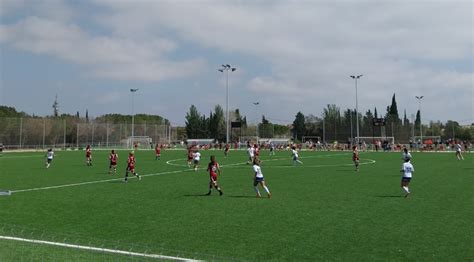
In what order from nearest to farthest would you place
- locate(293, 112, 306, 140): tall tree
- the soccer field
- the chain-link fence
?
the soccer field, the chain-link fence, locate(293, 112, 306, 140): tall tree

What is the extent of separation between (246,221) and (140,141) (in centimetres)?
8008

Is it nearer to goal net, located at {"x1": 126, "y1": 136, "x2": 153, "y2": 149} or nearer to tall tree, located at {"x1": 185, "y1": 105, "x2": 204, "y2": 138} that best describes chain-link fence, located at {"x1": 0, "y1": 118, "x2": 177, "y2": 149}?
goal net, located at {"x1": 126, "y1": 136, "x2": 153, "y2": 149}

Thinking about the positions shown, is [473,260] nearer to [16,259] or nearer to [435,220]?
[435,220]

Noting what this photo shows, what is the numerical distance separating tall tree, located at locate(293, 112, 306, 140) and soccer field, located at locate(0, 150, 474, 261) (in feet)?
319

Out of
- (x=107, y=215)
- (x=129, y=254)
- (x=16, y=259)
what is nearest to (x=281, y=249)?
(x=129, y=254)

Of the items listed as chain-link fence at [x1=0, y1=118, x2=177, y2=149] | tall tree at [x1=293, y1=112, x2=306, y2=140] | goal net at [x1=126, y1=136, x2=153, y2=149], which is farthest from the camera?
tall tree at [x1=293, y1=112, x2=306, y2=140]

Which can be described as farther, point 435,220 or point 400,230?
point 435,220

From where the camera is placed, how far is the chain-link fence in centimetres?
7750

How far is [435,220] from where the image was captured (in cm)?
1255

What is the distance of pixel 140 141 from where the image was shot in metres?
90.4

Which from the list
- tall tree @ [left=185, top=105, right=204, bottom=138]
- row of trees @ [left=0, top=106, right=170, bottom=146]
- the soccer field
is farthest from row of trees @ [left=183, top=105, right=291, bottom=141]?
the soccer field

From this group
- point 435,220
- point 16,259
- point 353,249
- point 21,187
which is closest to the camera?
point 16,259

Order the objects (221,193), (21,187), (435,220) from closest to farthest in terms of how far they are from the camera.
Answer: (435,220) → (221,193) → (21,187)

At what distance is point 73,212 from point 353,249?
9.01 meters
